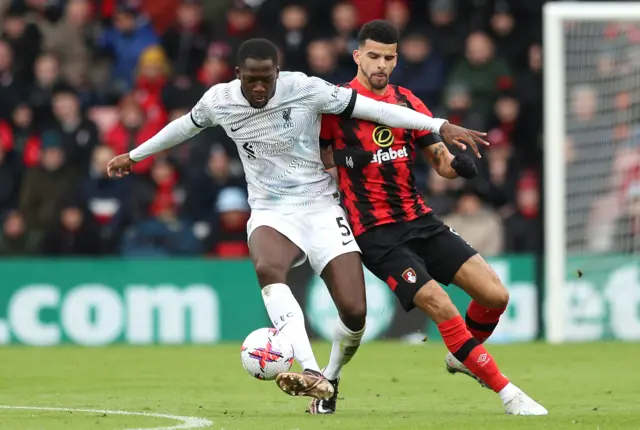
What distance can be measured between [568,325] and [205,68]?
226 inches

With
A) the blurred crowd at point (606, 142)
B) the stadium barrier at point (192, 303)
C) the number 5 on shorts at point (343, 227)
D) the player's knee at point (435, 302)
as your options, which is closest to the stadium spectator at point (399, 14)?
the blurred crowd at point (606, 142)

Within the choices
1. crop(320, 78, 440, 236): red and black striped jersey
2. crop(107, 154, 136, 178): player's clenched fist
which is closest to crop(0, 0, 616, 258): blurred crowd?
crop(107, 154, 136, 178): player's clenched fist

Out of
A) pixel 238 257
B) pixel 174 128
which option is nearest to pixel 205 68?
pixel 238 257

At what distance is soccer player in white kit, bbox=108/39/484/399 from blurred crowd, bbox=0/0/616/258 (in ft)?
24.3

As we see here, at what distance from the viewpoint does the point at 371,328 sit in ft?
54.8

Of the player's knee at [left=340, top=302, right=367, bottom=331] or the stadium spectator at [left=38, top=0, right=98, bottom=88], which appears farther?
the stadium spectator at [left=38, top=0, right=98, bottom=88]

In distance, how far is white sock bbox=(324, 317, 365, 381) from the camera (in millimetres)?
9227

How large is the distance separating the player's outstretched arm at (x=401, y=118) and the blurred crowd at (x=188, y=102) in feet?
25.0

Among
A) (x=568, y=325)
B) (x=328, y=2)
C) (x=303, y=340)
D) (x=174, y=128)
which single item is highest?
(x=328, y=2)

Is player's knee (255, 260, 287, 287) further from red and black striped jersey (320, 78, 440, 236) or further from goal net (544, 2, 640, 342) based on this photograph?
goal net (544, 2, 640, 342)

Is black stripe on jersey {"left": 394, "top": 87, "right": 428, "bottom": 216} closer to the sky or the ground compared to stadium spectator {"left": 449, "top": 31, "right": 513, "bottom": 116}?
closer to the ground

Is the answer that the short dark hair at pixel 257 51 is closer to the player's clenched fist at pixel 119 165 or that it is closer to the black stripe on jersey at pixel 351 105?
the black stripe on jersey at pixel 351 105

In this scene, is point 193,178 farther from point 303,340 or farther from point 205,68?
point 303,340

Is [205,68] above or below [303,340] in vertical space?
above
